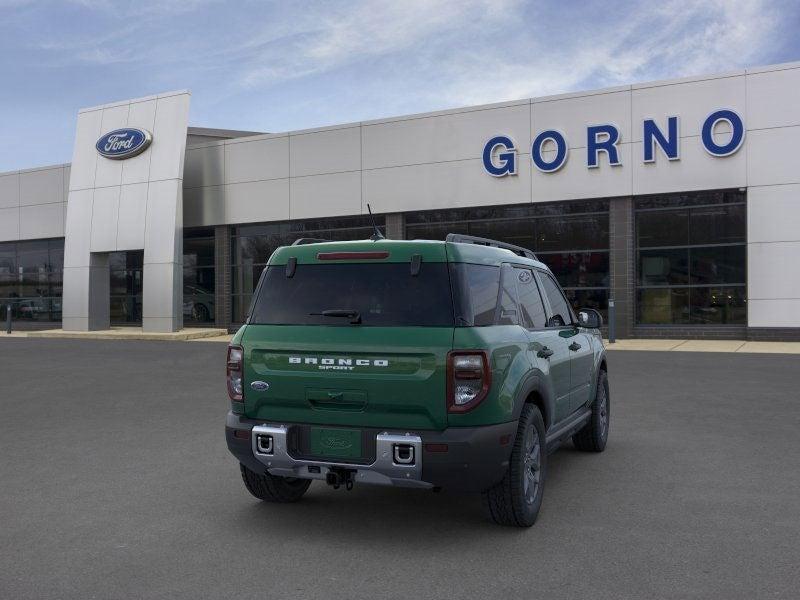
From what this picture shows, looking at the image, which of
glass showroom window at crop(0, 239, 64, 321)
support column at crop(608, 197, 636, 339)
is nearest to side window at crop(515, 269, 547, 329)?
support column at crop(608, 197, 636, 339)

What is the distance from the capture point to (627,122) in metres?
21.7

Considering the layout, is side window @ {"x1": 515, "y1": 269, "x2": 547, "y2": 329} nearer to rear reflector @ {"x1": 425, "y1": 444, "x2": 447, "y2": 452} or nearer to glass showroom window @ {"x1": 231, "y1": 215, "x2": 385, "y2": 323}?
rear reflector @ {"x1": 425, "y1": 444, "x2": 447, "y2": 452}

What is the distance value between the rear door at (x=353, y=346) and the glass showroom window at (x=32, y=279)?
31.2 m

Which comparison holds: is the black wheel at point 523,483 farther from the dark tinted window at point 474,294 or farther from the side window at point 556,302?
the side window at point 556,302

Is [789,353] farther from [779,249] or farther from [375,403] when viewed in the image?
[375,403]

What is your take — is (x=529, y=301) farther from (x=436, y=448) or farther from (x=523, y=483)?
(x=436, y=448)

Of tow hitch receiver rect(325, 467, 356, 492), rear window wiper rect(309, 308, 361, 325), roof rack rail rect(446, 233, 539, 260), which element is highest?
roof rack rail rect(446, 233, 539, 260)

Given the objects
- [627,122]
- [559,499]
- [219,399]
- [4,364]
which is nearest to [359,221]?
[627,122]

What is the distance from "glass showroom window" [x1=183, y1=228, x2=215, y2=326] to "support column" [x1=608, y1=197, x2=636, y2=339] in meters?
15.2

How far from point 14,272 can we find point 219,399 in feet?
92.2

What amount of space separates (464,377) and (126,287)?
29.5 m

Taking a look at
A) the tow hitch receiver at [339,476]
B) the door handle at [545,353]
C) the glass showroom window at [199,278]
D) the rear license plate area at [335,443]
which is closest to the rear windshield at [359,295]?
the rear license plate area at [335,443]

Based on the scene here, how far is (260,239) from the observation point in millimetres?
28266

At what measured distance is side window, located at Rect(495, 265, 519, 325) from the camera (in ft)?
16.5
